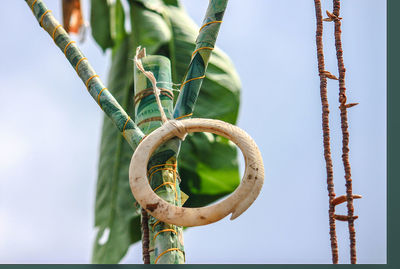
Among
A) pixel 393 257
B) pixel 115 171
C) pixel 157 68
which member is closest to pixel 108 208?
pixel 115 171

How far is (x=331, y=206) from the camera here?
10.6 ft

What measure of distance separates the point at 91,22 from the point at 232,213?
548 centimetres

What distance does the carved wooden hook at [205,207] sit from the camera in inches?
126

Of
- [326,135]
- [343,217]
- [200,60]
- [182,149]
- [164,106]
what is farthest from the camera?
[182,149]

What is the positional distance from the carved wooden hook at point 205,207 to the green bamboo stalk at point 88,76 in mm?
252

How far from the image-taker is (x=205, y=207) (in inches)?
127

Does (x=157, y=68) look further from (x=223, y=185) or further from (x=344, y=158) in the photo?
(x=223, y=185)

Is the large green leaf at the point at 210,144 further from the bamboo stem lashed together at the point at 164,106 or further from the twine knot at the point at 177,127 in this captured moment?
the twine knot at the point at 177,127

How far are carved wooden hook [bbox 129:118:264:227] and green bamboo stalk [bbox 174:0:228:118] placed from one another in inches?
8.9

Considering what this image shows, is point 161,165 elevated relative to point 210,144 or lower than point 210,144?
lower

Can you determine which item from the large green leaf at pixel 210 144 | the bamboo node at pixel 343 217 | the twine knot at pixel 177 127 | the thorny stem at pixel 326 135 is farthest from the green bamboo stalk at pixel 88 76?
the large green leaf at pixel 210 144

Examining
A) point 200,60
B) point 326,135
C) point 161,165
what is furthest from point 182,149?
point 326,135

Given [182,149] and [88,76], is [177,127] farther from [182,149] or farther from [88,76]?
[182,149]

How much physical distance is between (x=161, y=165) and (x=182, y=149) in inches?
148
